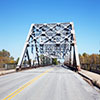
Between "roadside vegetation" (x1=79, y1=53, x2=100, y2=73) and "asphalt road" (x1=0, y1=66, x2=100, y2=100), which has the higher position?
"roadside vegetation" (x1=79, y1=53, x2=100, y2=73)

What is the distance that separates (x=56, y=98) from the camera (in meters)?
5.79

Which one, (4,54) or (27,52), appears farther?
(4,54)

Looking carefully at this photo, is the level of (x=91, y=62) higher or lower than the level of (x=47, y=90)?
higher

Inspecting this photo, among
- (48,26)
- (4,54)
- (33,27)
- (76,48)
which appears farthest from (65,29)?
(4,54)

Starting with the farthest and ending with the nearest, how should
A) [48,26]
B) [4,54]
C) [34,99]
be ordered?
[4,54]
[48,26]
[34,99]

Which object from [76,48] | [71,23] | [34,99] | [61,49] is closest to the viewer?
[34,99]

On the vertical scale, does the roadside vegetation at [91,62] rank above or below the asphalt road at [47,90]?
above

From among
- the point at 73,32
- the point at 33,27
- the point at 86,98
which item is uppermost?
the point at 33,27

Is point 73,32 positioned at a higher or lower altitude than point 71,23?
lower

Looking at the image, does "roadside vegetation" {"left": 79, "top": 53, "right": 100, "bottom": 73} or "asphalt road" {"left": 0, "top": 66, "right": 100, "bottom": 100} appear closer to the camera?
"asphalt road" {"left": 0, "top": 66, "right": 100, "bottom": 100}

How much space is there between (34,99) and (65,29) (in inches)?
1216

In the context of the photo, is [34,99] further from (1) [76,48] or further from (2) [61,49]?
(2) [61,49]

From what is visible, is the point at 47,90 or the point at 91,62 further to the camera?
the point at 91,62

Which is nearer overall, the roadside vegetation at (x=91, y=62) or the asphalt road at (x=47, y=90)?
the asphalt road at (x=47, y=90)
